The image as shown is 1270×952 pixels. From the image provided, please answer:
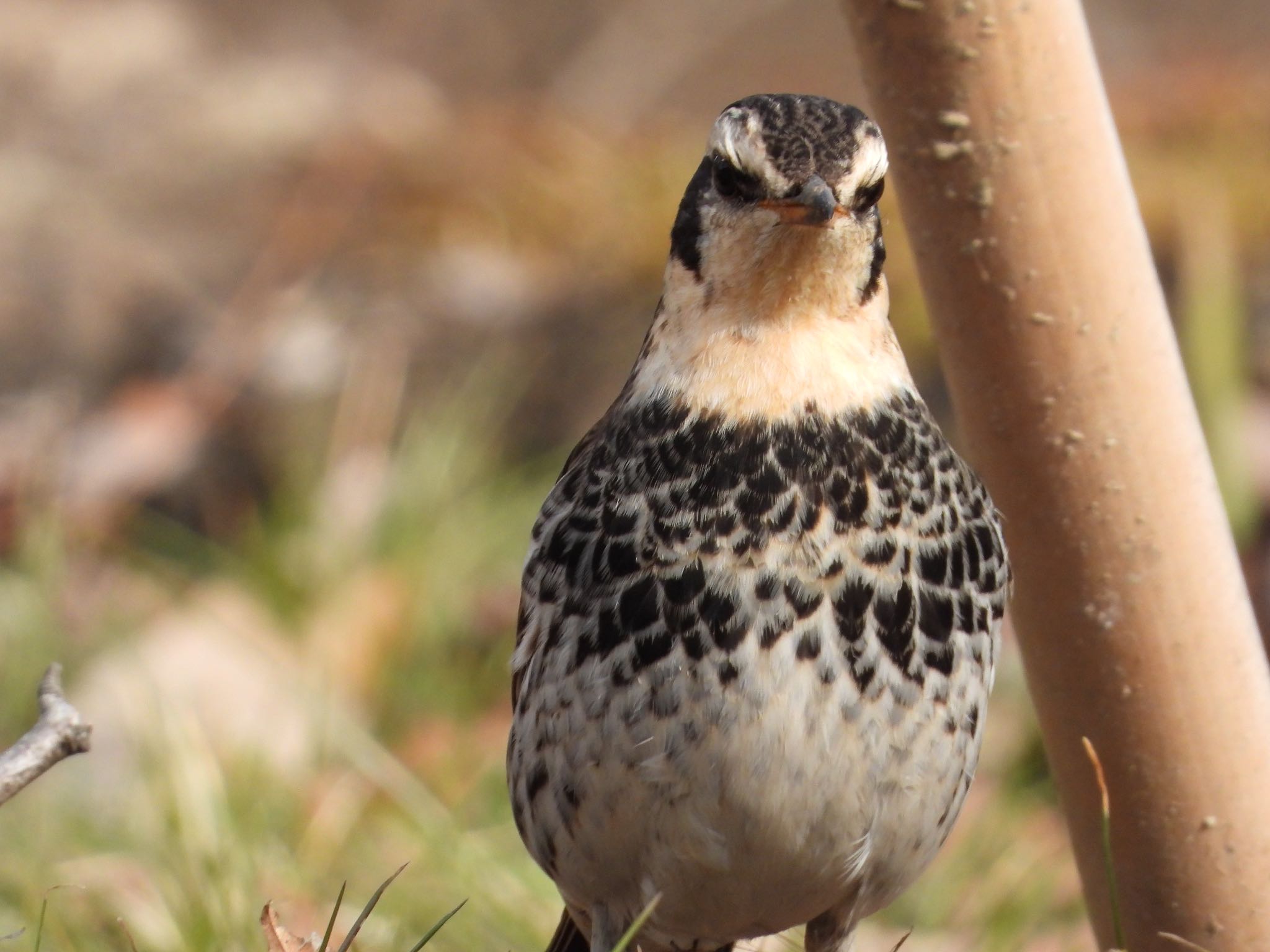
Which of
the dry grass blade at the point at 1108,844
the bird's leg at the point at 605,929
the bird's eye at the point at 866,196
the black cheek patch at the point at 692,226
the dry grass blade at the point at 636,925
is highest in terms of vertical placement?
the black cheek patch at the point at 692,226

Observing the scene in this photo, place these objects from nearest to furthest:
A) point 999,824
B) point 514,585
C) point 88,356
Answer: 1. point 999,824
2. point 514,585
3. point 88,356

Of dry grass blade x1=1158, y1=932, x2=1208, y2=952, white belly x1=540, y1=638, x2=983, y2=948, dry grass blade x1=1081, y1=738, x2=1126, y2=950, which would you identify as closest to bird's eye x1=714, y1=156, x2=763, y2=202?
white belly x1=540, y1=638, x2=983, y2=948

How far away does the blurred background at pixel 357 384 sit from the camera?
11.3 feet

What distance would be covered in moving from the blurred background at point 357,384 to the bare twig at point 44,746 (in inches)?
19.7

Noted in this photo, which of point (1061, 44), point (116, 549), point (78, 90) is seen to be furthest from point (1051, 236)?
point (78, 90)

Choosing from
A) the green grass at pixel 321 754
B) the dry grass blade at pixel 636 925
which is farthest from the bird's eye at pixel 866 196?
the green grass at pixel 321 754

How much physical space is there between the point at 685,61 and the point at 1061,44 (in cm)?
747

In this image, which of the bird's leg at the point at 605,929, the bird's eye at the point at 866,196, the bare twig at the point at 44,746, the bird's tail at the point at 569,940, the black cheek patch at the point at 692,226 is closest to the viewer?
the bare twig at the point at 44,746

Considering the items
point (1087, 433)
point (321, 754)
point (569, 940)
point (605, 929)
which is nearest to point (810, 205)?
point (1087, 433)

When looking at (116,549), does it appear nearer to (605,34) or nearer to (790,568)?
(790,568)

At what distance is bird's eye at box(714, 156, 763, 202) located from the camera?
1917 mm

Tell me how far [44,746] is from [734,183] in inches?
39.6

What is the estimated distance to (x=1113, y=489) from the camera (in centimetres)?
213

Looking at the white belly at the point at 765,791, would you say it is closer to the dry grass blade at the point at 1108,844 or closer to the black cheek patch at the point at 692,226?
the dry grass blade at the point at 1108,844
